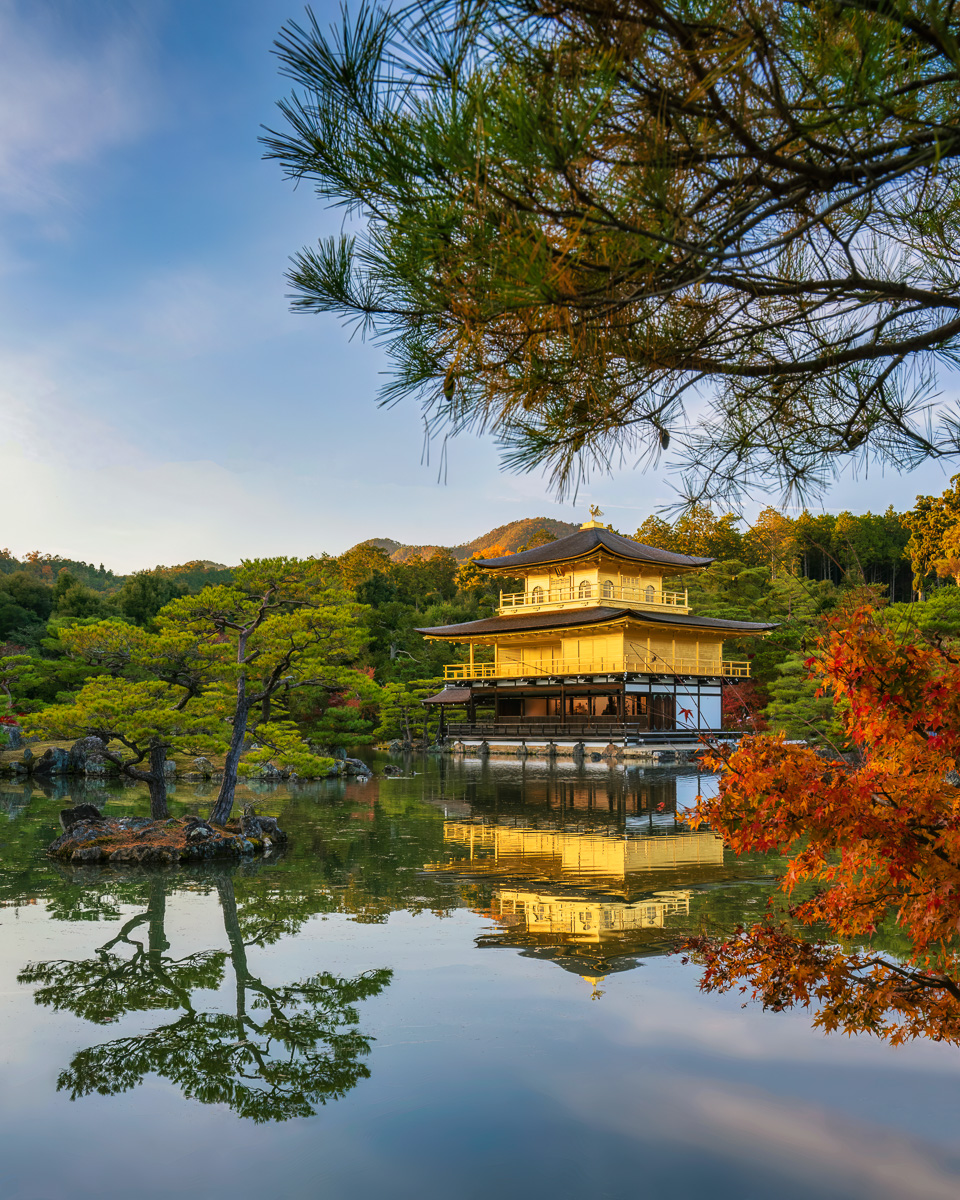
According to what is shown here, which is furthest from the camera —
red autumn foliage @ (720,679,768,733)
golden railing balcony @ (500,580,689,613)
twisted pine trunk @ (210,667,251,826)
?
golden railing balcony @ (500,580,689,613)

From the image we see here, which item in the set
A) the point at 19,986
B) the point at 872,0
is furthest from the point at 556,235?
the point at 19,986

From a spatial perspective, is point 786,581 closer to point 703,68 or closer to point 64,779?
point 64,779

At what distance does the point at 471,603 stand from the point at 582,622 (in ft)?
53.0

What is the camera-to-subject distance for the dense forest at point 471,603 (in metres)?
19.6

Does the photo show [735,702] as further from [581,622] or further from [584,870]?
[584,870]

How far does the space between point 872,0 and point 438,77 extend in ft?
3.45

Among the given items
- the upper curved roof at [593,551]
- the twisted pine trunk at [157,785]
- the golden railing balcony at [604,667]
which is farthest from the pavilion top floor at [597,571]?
the twisted pine trunk at [157,785]

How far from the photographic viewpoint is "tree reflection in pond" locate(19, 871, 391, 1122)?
3441mm

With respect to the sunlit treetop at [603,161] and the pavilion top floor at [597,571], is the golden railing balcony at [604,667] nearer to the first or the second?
the pavilion top floor at [597,571]

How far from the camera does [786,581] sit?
90.7 ft

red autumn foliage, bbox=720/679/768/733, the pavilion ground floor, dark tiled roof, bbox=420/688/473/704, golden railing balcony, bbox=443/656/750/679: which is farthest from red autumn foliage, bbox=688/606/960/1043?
dark tiled roof, bbox=420/688/473/704

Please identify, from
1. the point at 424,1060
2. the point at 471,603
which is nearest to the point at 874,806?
the point at 424,1060

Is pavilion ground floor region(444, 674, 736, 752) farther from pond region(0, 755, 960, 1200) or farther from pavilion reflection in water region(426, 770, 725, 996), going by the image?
pond region(0, 755, 960, 1200)

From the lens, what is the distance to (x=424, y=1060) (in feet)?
12.2
